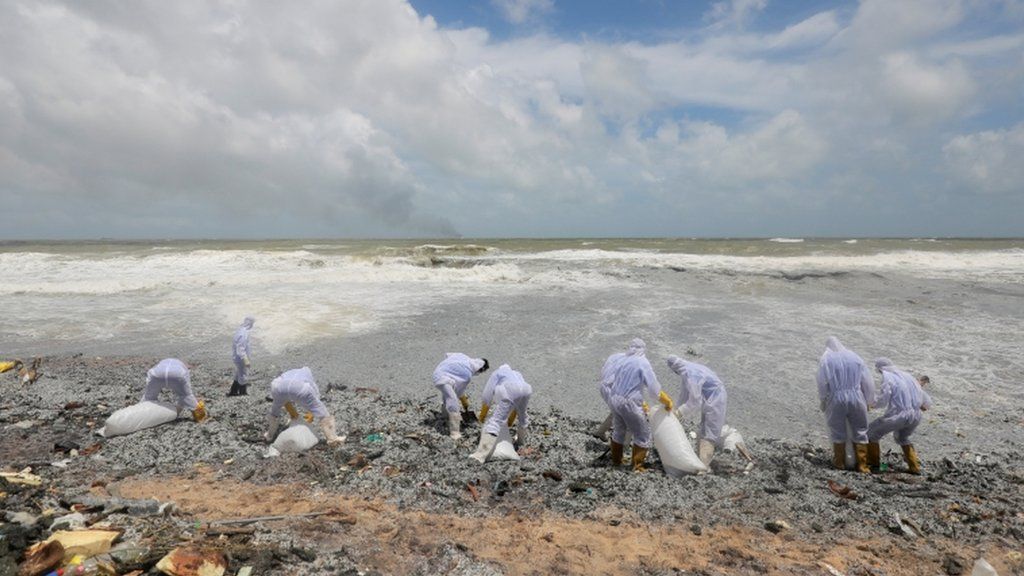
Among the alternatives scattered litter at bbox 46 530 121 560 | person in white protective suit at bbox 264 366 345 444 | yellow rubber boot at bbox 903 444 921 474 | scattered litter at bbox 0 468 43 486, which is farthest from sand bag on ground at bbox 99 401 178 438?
yellow rubber boot at bbox 903 444 921 474

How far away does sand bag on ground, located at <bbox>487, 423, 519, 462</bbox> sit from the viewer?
6953 millimetres

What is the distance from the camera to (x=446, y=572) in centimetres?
448

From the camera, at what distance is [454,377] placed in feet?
26.7

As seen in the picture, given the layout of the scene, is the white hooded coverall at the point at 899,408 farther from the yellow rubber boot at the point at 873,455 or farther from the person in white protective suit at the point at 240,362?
the person in white protective suit at the point at 240,362

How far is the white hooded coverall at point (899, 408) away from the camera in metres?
6.86

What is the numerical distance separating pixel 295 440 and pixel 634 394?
419cm

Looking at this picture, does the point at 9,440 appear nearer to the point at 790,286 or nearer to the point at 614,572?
the point at 614,572

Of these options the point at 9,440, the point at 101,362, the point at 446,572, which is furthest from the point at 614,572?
the point at 101,362

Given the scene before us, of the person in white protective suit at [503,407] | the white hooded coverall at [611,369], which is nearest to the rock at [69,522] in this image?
the person in white protective suit at [503,407]

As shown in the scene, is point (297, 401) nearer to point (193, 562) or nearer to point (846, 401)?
point (193, 562)

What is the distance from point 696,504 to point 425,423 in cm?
407

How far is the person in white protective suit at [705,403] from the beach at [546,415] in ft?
1.09

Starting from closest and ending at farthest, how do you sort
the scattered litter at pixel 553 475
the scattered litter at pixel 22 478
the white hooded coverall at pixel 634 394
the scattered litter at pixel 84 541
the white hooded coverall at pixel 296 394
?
1. the scattered litter at pixel 84 541
2. the scattered litter at pixel 22 478
3. the scattered litter at pixel 553 475
4. the white hooded coverall at pixel 634 394
5. the white hooded coverall at pixel 296 394

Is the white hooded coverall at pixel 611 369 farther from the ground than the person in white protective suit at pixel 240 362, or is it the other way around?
the white hooded coverall at pixel 611 369
